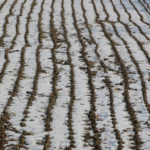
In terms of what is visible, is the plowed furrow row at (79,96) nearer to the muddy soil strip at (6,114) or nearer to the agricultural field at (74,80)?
the agricultural field at (74,80)

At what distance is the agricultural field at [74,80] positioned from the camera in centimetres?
444

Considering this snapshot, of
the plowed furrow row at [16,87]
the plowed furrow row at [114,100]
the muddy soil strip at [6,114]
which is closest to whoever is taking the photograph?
the muddy soil strip at [6,114]

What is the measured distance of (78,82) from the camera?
5.92 metres

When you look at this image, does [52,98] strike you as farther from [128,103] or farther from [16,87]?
[128,103]

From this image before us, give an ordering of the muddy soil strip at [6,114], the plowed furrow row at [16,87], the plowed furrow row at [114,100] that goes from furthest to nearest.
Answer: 1. the plowed furrow row at [16,87]
2. the plowed furrow row at [114,100]
3. the muddy soil strip at [6,114]

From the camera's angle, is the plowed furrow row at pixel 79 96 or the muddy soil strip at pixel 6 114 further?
the plowed furrow row at pixel 79 96

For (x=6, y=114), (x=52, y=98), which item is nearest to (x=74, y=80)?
(x=52, y=98)

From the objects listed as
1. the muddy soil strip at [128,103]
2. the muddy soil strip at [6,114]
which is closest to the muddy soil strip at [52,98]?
the muddy soil strip at [6,114]

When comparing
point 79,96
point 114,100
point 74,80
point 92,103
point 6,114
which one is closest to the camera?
point 6,114

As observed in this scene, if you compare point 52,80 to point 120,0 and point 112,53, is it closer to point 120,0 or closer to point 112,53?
point 112,53

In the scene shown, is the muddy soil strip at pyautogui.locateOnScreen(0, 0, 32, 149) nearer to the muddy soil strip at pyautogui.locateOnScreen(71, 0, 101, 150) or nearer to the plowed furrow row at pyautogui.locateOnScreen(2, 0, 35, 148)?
the plowed furrow row at pyautogui.locateOnScreen(2, 0, 35, 148)

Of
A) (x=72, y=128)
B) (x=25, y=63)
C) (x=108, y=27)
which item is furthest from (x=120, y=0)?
(x=72, y=128)

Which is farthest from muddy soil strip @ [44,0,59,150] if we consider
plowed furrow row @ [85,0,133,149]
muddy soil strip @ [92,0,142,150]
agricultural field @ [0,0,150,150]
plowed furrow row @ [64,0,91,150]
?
muddy soil strip @ [92,0,142,150]

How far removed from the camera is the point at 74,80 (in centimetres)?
599
